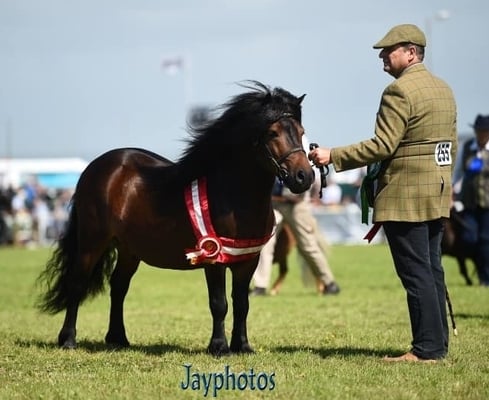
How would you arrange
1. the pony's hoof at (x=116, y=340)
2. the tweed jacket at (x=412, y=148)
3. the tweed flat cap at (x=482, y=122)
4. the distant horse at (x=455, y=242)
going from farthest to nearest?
the distant horse at (x=455, y=242), the tweed flat cap at (x=482, y=122), the pony's hoof at (x=116, y=340), the tweed jacket at (x=412, y=148)

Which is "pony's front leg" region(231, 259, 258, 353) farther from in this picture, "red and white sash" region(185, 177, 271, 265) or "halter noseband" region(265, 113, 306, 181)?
"halter noseband" region(265, 113, 306, 181)

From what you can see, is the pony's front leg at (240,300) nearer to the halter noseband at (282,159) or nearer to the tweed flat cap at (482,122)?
the halter noseband at (282,159)

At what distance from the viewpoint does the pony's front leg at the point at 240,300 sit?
26.7 ft

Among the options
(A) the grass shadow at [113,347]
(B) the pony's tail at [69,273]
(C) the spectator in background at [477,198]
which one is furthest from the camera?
(C) the spectator in background at [477,198]

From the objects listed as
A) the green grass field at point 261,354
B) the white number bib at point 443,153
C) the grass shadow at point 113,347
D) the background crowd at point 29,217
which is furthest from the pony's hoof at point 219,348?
the background crowd at point 29,217

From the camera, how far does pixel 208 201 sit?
8031mm

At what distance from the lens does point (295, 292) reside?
633 inches

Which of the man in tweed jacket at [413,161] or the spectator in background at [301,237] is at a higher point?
the man in tweed jacket at [413,161]

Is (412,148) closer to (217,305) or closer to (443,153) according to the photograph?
(443,153)

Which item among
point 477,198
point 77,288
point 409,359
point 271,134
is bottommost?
point 409,359

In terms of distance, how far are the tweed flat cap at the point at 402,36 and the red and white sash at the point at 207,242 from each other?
6.29 feet

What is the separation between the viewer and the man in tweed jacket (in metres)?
7.15

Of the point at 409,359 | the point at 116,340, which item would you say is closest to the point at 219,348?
the point at 116,340

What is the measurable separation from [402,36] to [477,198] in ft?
27.6
